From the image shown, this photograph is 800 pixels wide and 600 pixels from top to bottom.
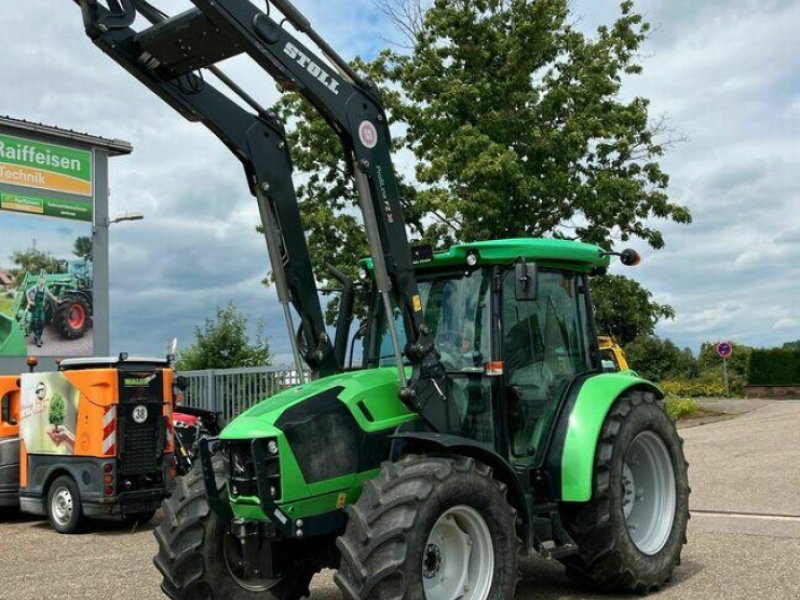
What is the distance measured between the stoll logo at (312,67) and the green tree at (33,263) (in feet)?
56.8

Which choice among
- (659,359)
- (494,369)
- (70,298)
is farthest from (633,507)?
(659,359)

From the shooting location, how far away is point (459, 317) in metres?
6.16

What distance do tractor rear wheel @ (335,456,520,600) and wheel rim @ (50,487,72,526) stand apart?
25.1 feet

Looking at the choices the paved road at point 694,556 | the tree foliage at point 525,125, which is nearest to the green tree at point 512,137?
the tree foliage at point 525,125

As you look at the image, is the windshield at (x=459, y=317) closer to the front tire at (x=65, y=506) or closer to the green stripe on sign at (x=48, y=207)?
the front tire at (x=65, y=506)

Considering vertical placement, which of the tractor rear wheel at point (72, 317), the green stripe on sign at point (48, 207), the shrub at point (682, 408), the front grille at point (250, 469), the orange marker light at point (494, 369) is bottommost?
the shrub at point (682, 408)

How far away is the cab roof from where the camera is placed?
6.09 meters

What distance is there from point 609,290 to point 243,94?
17047 mm

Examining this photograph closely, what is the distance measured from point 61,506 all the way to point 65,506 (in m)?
0.08

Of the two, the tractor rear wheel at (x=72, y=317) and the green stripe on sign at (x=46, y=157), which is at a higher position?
the green stripe on sign at (x=46, y=157)

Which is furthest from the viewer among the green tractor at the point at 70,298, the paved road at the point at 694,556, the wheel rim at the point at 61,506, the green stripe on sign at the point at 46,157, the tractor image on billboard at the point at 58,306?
the green tractor at the point at 70,298

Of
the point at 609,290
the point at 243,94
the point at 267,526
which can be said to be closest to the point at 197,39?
the point at 243,94

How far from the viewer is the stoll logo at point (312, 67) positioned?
212 inches

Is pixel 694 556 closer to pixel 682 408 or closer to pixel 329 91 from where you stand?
pixel 329 91
